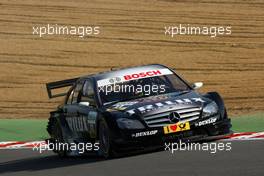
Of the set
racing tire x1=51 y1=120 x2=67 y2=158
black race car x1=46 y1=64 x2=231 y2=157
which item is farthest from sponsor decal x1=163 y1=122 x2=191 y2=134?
racing tire x1=51 y1=120 x2=67 y2=158

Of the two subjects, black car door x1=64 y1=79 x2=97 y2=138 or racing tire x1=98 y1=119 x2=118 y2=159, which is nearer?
racing tire x1=98 y1=119 x2=118 y2=159

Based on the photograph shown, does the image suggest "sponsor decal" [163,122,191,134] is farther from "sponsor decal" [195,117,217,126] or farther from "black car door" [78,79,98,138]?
"black car door" [78,79,98,138]

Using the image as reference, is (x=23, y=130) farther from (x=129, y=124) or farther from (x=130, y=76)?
(x=129, y=124)

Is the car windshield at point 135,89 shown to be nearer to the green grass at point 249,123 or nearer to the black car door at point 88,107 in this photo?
the black car door at point 88,107

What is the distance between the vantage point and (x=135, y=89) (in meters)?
12.9

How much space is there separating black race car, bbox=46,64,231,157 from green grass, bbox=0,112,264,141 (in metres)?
2.70

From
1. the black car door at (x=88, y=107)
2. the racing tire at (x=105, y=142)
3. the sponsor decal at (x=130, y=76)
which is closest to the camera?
the racing tire at (x=105, y=142)

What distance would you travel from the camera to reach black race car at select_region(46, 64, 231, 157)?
11703mm

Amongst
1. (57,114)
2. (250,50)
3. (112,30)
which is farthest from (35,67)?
(57,114)

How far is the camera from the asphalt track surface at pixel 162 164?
9773mm

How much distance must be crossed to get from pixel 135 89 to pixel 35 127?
17.7ft

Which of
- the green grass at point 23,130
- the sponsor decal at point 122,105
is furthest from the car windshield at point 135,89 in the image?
the green grass at point 23,130

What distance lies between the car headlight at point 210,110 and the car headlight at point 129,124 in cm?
83

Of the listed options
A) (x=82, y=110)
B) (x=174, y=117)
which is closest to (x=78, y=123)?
(x=82, y=110)
